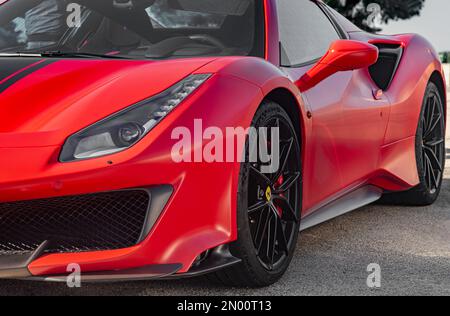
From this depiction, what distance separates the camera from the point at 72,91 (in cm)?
304

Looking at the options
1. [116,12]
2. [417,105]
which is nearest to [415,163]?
[417,105]

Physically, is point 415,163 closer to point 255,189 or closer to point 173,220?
point 255,189

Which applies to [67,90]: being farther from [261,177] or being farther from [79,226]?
[261,177]

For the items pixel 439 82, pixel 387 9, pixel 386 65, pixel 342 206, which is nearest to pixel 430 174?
pixel 439 82

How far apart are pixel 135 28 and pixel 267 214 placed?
1.15m

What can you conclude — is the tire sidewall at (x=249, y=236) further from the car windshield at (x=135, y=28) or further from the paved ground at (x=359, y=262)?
the car windshield at (x=135, y=28)

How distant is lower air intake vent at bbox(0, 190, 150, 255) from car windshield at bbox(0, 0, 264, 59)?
3.09ft

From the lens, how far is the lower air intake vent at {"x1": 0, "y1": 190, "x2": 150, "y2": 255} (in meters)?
2.88

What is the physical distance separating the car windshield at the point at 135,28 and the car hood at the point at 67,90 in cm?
41

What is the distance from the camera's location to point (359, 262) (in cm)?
392

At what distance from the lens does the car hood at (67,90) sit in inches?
113

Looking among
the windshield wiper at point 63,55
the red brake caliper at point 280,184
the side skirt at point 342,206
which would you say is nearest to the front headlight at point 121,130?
the windshield wiper at point 63,55

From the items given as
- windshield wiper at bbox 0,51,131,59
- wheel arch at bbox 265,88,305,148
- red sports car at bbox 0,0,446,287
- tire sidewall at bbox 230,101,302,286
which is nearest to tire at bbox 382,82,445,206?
red sports car at bbox 0,0,446,287

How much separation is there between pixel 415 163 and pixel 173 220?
2806mm
